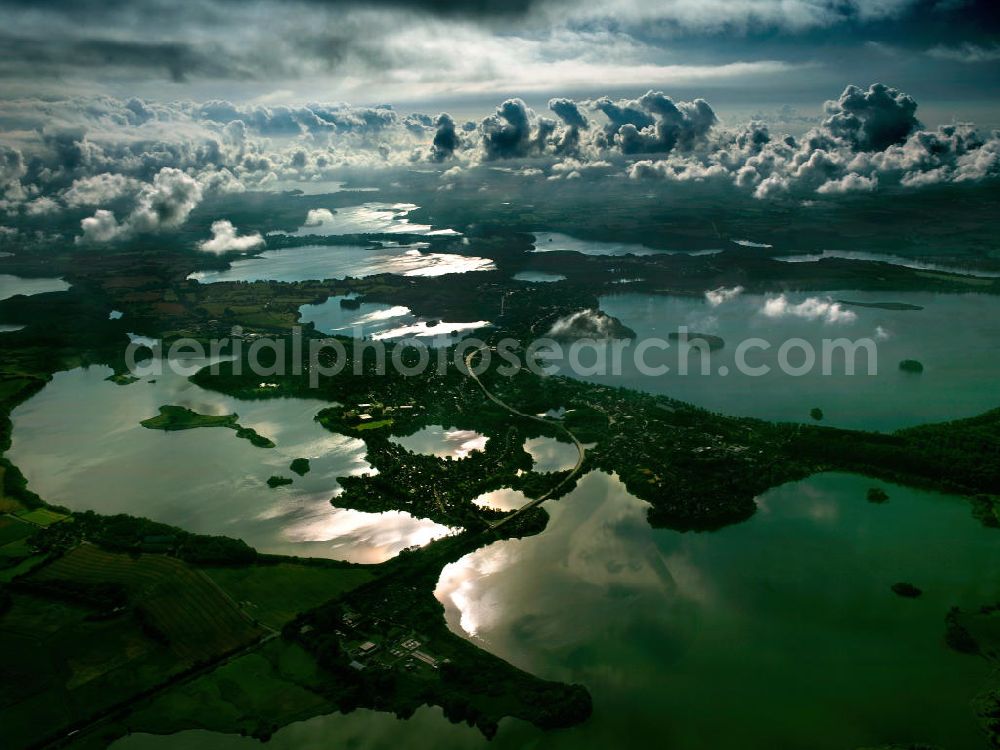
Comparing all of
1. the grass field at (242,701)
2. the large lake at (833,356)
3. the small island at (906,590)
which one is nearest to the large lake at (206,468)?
the grass field at (242,701)

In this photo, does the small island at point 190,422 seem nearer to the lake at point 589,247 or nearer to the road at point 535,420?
the road at point 535,420

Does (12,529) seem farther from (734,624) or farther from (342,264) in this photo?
(342,264)

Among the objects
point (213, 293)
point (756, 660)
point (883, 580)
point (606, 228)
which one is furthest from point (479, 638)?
point (606, 228)

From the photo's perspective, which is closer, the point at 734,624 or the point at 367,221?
the point at 734,624

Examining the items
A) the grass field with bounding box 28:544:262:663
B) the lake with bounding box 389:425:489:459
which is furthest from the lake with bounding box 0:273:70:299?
the grass field with bounding box 28:544:262:663

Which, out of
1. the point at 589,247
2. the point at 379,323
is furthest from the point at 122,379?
the point at 589,247

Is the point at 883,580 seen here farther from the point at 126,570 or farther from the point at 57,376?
the point at 57,376

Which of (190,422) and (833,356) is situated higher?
(833,356)
